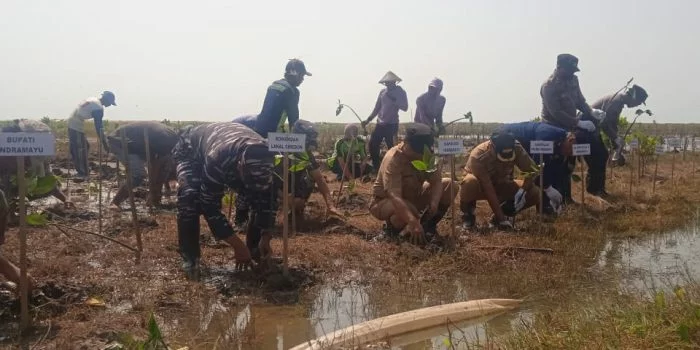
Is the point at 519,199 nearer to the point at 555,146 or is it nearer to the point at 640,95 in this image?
Result: the point at 555,146

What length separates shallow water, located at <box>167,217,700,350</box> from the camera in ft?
12.6

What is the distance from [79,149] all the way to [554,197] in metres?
7.71

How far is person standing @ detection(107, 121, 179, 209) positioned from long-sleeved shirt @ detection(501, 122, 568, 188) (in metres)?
4.21

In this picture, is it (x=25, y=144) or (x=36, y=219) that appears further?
(x=36, y=219)

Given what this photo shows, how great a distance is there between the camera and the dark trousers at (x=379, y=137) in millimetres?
10959

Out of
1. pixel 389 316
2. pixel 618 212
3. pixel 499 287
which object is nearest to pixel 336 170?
pixel 618 212

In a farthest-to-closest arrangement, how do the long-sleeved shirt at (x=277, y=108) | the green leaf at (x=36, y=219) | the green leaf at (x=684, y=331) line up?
the long-sleeved shirt at (x=277, y=108)
the green leaf at (x=36, y=219)
the green leaf at (x=684, y=331)

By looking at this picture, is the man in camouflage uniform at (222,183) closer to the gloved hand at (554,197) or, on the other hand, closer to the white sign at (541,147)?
the white sign at (541,147)

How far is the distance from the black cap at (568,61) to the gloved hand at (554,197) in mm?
1706

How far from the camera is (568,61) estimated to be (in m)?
8.27

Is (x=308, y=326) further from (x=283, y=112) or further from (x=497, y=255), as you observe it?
(x=283, y=112)

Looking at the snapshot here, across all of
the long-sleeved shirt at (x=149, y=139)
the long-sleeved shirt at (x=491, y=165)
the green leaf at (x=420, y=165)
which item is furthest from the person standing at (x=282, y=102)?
the long-sleeved shirt at (x=149, y=139)

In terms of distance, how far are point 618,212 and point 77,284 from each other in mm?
6295

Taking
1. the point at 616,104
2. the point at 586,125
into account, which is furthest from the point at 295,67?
the point at 616,104
